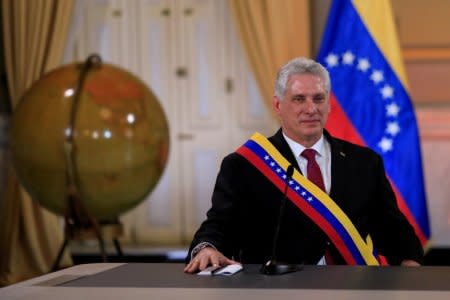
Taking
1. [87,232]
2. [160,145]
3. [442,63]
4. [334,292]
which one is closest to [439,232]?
[442,63]

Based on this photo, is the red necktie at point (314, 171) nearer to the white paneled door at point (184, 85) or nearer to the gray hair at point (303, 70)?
the gray hair at point (303, 70)

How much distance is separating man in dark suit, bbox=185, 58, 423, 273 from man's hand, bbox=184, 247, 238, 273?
0.16 m

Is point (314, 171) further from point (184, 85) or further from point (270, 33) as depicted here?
point (184, 85)

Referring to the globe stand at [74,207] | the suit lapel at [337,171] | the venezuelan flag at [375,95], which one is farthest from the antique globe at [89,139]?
the suit lapel at [337,171]

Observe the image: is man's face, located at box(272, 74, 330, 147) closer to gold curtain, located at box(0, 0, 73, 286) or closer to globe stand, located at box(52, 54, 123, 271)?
globe stand, located at box(52, 54, 123, 271)

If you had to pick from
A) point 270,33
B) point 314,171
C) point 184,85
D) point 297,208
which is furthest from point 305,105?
point 184,85

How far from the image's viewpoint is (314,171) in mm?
2443

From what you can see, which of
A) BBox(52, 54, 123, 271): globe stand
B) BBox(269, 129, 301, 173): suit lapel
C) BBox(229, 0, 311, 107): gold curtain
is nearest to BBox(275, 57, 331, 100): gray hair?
BBox(269, 129, 301, 173): suit lapel

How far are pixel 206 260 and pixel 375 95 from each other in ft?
9.11

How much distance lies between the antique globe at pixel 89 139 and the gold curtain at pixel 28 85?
1.21m

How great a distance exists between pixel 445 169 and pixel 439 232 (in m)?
0.44

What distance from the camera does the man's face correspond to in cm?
240

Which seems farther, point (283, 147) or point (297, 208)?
point (283, 147)

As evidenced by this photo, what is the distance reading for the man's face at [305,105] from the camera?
2.40m
